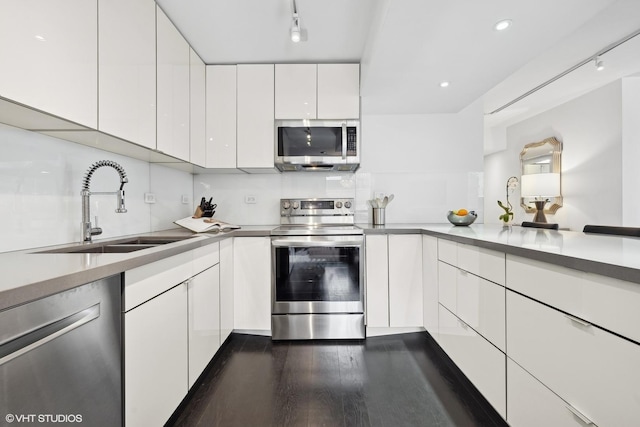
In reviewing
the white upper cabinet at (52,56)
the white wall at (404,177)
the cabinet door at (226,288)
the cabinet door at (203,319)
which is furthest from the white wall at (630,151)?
the white upper cabinet at (52,56)

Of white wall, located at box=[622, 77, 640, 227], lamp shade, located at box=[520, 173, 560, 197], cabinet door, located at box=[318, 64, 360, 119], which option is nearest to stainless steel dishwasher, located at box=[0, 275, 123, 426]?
cabinet door, located at box=[318, 64, 360, 119]

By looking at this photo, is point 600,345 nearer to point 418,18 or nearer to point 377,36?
point 418,18

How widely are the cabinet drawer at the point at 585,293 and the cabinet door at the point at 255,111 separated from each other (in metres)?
2.01

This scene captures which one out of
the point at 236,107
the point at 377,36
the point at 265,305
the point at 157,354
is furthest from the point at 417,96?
the point at 157,354

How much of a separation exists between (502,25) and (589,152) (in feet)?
10.6

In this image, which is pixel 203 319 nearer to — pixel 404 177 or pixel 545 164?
pixel 404 177

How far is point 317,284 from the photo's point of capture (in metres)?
2.28

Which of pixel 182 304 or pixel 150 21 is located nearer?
pixel 182 304

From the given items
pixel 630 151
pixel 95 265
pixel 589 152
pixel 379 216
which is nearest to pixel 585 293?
pixel 95 265

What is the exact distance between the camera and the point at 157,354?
1.19 m

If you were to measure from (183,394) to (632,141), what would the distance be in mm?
4805

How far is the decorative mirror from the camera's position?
4090 millimetres

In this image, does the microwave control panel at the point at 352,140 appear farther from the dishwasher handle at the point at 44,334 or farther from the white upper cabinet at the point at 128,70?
the dishwasher handle at the point at 44,334

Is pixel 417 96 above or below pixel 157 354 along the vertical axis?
above
